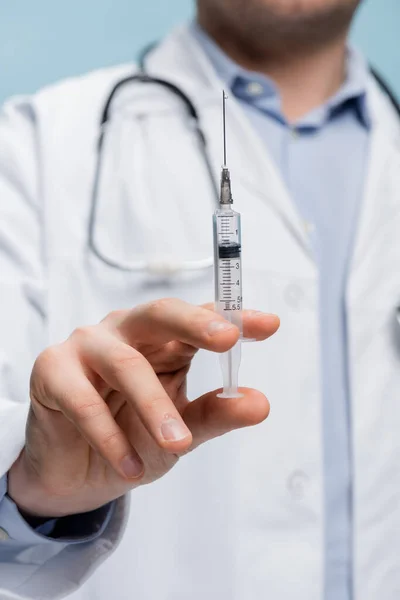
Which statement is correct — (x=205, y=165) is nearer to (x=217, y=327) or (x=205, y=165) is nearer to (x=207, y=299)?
(x=207, y=299)

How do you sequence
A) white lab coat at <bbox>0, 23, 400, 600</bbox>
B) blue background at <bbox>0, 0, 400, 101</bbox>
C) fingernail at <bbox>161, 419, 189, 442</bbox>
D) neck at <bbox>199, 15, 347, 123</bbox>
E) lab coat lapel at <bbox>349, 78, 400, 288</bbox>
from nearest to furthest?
fingernail at <bbox>161, 419, 189, 442</bbox>, white lab coat at <bbox>0, 23, 400, 600</bbox>, lab coat lapel at <bbox>349, 78, 400, 288</bbox>, neck at <bbox>199, 15, 347, 123</bbox>, blue background at <bbox>0, 0, 400, 101</bbox>

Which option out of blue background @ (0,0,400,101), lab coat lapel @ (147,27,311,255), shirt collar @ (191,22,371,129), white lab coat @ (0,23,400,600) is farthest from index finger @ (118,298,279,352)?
blue background @ (0,0,400,101)

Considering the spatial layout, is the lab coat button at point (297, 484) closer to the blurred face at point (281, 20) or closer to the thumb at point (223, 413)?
the thumb at point (223, 413)

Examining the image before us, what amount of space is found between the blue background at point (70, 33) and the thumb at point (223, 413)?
87 centimetres

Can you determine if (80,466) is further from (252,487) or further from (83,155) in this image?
(83,155)

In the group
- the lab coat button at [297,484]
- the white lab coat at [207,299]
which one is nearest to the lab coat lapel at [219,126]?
the white lab coat at [207,299]

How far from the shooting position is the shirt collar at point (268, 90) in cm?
99

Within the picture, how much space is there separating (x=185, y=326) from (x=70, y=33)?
94 cm

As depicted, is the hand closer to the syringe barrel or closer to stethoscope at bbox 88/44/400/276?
the syringe barrel

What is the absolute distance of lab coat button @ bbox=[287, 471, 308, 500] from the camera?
2.66 feet

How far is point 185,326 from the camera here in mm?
478

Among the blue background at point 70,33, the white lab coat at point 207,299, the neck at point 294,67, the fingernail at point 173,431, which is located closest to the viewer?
the fingernail at point 173,431

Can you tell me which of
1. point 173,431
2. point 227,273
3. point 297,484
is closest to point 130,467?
point 173,431

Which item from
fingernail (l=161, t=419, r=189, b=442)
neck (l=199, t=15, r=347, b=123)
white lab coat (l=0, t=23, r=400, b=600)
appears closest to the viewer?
fingernail (l=161, t=419, r=189, b=442)
